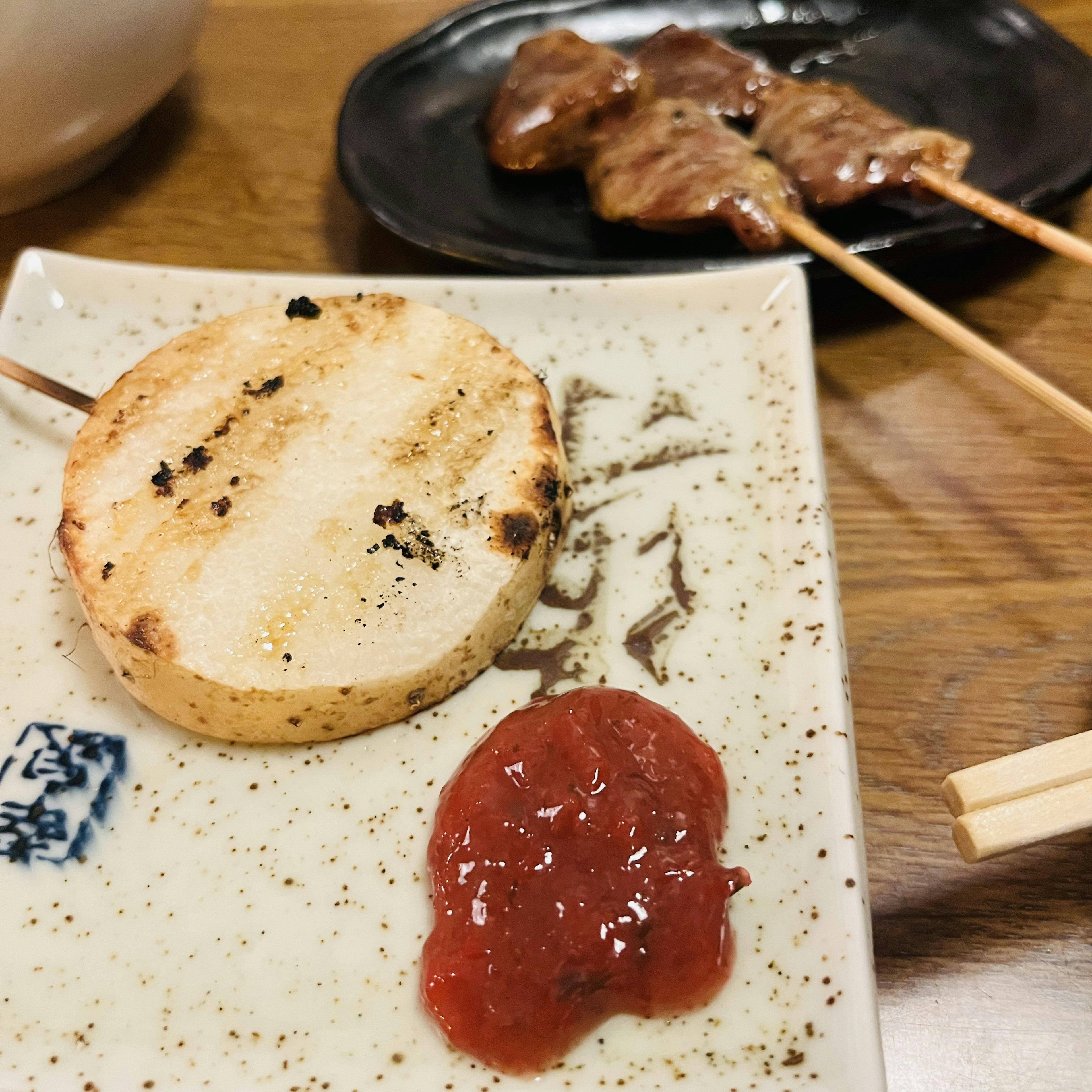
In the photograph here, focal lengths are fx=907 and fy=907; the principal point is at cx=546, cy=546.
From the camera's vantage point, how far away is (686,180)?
255cm

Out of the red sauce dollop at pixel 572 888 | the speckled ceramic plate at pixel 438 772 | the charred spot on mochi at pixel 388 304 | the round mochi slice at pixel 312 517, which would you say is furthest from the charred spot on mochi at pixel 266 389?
the red sauce dollop at pixel 572 888

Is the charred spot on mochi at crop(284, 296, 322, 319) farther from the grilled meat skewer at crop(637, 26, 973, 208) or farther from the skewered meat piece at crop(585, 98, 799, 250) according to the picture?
the grilled meat skewer at crop(637, 26, 973, 208)

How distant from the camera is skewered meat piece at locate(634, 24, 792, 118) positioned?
3010 mm

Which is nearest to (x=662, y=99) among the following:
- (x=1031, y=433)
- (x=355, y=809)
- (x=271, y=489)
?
(x=1031, y=433)

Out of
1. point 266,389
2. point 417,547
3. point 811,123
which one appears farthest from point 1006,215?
point 266,389

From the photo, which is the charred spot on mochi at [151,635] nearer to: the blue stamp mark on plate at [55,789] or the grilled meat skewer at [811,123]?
the blue stamp mark on plate at [55,789]

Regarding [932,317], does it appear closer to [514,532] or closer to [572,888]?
[514,532]

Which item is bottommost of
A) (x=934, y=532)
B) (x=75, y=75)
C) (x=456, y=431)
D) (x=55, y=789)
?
(x=934, y=532)

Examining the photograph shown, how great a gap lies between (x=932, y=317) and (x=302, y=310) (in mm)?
1431

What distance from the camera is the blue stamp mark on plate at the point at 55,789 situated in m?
1.58

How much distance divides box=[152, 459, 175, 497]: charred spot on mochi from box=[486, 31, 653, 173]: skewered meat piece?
163cm

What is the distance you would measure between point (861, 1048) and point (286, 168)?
3.13m

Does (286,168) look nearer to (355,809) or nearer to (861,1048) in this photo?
(355,809)

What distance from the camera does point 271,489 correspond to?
1788 millimetres
